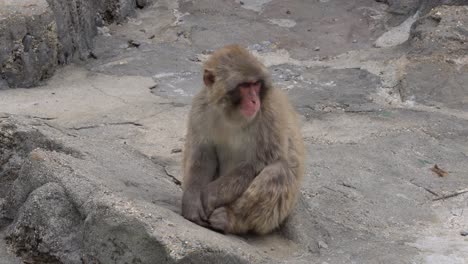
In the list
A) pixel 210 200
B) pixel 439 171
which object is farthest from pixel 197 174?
pixel 439 171

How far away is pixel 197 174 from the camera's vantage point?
404 cm

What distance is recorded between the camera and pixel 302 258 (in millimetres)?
3893

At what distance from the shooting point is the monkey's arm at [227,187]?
12.6 ft

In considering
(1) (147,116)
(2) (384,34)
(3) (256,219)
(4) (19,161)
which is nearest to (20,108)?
(1) (147,116)

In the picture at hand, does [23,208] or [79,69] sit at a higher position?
[23,208]

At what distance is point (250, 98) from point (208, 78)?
10.9 inches

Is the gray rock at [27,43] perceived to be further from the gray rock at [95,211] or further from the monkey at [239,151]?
the monkey at [239,151]

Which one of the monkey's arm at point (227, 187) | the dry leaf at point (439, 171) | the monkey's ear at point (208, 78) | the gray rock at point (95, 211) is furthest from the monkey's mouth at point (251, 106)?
the dry leaf at point (439, 171)

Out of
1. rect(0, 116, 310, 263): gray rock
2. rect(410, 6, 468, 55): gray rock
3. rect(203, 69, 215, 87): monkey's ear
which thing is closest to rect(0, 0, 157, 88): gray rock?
rect(0, 116, 310, 263): gray rock

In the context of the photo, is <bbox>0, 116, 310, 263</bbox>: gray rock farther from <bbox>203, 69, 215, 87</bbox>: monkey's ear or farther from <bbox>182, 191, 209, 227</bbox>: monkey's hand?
<bbox>203, 69, 215, 87</bbox>: monkey's ear

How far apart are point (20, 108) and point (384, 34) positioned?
14.0 ft

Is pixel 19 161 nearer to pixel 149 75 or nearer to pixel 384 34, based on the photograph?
pixel 149 75

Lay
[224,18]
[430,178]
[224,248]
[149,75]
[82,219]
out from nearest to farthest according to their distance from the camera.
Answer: [224,248]
[82,219]
[430,178]
[149,75]
[224,18]

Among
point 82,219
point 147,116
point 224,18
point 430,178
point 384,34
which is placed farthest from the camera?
point 224,18
